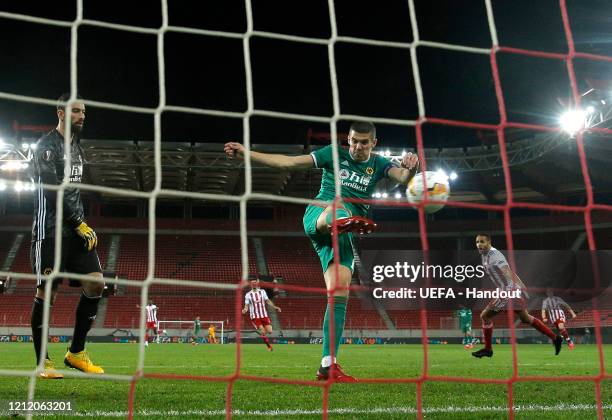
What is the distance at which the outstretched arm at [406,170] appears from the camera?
13.6 ft

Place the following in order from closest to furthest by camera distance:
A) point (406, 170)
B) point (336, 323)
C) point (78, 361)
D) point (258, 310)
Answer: point (336, 323)
point (406, 170)
point (78, 361)
point (258, 310)

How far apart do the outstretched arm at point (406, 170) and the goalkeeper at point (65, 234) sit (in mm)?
2323

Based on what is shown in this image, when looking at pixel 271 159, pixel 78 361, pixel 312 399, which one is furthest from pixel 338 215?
pixel 78 361

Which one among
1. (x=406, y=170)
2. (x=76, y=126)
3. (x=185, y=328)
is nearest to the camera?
(x=76, y=126)

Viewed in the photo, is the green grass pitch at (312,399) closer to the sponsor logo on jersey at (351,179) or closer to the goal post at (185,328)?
the sponsor logo on jersey at (351,179)

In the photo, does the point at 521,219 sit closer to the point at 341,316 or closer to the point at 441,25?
the point at 441,25

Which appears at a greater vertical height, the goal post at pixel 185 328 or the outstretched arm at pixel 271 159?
the outstretched arm at pixel 271 159

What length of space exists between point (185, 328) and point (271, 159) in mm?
24062

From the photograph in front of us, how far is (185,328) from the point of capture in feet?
88.9

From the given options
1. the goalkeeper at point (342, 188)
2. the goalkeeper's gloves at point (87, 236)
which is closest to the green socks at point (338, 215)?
the goalkeeper at point (342, 188)

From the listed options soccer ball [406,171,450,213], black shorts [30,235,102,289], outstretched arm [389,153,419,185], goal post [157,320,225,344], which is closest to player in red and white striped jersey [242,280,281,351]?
black shorts [30,235,102,289]

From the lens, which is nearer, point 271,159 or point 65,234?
point 271,159

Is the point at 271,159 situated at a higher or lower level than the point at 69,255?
higher

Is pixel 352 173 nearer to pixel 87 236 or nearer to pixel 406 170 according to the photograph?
pixel 406 170
